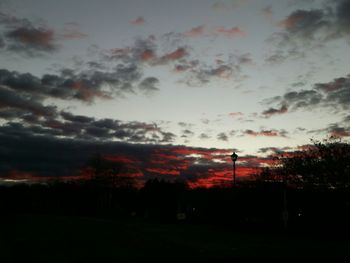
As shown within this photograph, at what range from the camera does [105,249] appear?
21.0m

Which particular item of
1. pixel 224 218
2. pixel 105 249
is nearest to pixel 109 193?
pixel 224 218

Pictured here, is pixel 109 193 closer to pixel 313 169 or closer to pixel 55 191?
pixel 55 191

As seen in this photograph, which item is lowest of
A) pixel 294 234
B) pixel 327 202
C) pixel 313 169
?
pixel 294 234

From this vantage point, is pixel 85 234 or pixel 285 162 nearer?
pixel 85 234

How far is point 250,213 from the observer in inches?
1766

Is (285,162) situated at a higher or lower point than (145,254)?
higher

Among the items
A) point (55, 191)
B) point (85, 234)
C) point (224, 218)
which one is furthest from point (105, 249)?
point (55, 191)

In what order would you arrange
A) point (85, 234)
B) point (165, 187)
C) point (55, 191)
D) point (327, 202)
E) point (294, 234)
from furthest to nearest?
point (55, 191) < point (165, 187) < point (327, 202) < point (294, 234) < point (85, 234)

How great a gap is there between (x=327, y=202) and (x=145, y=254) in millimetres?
25646

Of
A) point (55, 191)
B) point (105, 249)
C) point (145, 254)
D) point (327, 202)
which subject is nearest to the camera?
point (145, 254)

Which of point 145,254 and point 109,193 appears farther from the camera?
point 109,193

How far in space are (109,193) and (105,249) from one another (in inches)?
2670

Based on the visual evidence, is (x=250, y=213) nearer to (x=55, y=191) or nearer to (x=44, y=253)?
(x=44, y=253)

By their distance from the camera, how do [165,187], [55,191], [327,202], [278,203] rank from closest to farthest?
[327,202]
[278,203]
[165,187]
[55,191]
